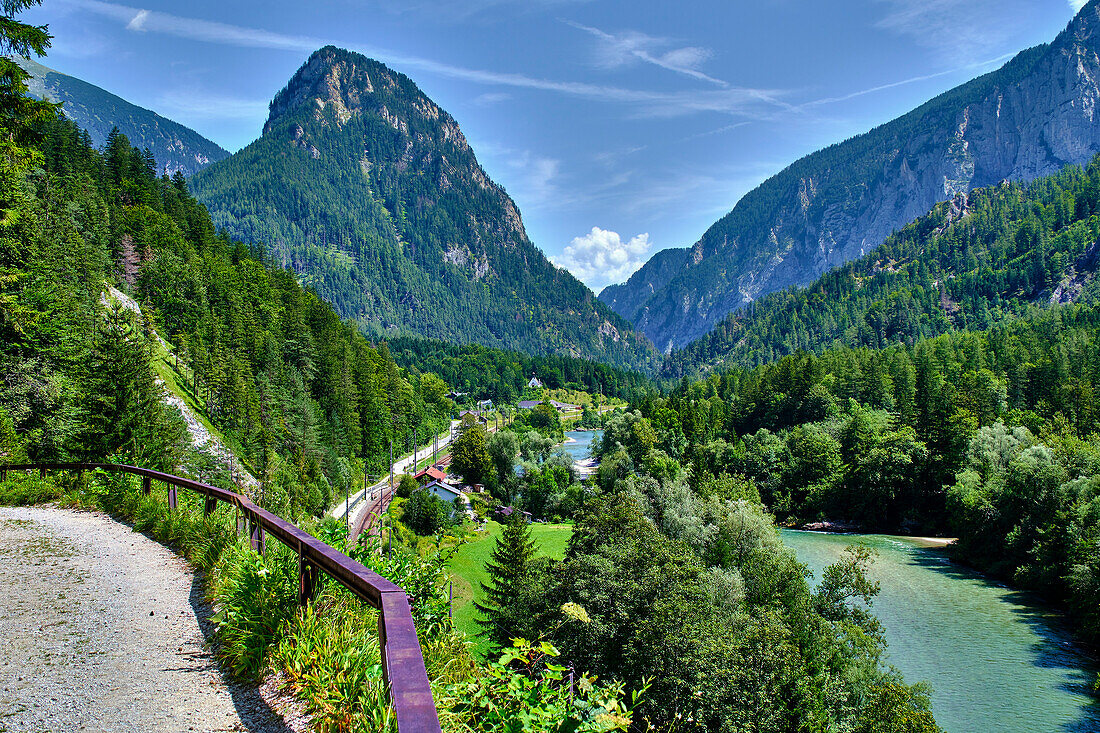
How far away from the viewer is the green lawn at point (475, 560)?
124 feet

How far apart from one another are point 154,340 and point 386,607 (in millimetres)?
51616

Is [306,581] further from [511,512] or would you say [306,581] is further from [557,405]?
[557,405]

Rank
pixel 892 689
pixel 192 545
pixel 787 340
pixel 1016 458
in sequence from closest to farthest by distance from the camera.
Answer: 1. pixel 192 545
2. pixel 892 689
3. pixel 1016 458
4. pixel 787 340

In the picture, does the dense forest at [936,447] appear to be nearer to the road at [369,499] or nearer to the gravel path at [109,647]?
the road at [369,499]

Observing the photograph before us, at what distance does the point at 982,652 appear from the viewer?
30000mm

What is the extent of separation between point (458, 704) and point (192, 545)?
575cm

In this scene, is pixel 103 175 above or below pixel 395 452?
above

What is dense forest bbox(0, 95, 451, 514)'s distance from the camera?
61.0ft

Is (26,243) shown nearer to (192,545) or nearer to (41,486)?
(41,486)

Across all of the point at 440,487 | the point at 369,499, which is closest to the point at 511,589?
the point at 440,487

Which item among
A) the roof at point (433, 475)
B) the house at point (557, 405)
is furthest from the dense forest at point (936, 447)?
the house at point (557, 405)

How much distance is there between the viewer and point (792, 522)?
62.9 meters

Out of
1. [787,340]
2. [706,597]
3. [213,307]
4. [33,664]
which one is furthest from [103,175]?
[787,340]

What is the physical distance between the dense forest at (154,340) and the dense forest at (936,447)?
3373 centimetres
